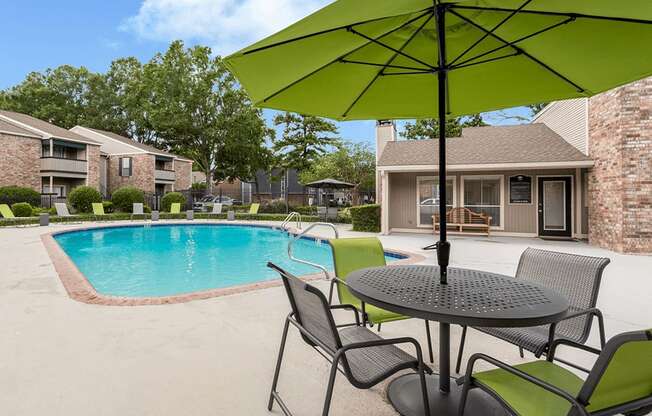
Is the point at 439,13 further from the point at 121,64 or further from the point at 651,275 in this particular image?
the point at 121,64

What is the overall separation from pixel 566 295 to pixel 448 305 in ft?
4.59

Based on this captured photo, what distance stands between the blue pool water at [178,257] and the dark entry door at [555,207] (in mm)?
6708

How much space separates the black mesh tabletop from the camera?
5.65ft

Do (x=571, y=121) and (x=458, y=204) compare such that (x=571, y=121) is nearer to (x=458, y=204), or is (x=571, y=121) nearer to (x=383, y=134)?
(x=458, y=204)

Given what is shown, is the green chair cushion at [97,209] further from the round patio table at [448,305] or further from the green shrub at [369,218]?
the round patio table at [448,305]

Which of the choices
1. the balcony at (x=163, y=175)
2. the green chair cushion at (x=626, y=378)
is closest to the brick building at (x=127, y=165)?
the balcony at (x=163, y=175)

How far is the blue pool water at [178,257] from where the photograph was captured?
7230 millimetres

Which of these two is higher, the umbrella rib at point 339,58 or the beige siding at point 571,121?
the beige siding at point 571,121

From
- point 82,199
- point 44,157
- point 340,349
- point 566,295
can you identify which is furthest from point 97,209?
point 566,295

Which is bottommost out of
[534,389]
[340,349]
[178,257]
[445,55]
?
[178,257]

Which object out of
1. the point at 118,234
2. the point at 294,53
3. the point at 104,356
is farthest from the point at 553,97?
the point at 118,234

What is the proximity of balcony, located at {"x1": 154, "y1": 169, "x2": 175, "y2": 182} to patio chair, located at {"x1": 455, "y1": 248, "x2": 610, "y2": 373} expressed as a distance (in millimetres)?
29741

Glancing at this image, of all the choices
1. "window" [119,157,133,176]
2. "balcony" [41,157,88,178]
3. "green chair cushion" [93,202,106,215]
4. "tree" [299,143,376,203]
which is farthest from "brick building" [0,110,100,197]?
"tree" [299,143,376,203]

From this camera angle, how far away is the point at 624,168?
329 inches
